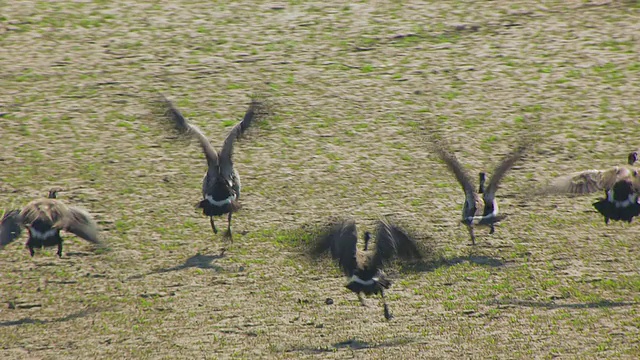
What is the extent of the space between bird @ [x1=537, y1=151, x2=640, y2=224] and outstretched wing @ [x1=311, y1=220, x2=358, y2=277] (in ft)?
8.63

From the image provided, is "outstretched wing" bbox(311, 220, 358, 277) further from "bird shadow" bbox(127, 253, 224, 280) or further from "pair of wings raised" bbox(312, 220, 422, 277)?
"bird shadow" bbox(127, 253, 224, 280)

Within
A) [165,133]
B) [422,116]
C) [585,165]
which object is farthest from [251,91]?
[585,165]

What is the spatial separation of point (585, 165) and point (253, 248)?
4320 mm

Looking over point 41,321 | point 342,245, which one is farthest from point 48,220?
point 342,245

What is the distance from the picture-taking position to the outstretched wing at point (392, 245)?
8406mm

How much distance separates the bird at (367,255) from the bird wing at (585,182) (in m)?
2.42

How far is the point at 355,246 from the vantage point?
8.61m

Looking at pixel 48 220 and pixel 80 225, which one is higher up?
pixel 48 220

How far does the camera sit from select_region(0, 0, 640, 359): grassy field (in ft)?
27.3

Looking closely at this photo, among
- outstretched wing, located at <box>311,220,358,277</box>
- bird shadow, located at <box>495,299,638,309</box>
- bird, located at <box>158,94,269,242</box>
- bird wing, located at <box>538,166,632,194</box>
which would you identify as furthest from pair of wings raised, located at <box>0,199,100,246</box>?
bird wing, located at <box>538,166,632,194</box>

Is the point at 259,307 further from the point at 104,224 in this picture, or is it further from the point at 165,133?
the point at 165,133

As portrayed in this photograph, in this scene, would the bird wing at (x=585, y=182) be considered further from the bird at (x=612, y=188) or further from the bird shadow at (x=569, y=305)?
the bird shadow at (x=569, y=305)

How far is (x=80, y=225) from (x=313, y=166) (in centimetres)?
330

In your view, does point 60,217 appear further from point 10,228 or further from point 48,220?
point 10,228
